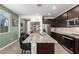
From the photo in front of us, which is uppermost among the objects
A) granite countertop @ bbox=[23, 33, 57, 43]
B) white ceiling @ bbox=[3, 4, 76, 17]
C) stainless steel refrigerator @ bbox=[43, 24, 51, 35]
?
white ceiling @ bbox=[3, 4, 76, 17]

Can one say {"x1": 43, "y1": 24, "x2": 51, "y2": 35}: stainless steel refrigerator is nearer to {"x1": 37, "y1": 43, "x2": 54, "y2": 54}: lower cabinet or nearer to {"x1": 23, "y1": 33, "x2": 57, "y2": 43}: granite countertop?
{"x1": 23, "y1": 33, "x2": 57, "y2": 43}: granite countertop

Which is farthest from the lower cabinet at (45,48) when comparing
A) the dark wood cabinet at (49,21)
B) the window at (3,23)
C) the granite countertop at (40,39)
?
the dark wood cabinet at (49,21)

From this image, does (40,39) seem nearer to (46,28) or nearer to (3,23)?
(3,23)

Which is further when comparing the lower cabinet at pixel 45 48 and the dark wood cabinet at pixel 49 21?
the dark wood cabinet at pixel 49 21

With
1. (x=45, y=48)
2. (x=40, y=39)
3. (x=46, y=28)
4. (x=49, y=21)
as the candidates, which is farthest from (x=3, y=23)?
(x=49, y=21)

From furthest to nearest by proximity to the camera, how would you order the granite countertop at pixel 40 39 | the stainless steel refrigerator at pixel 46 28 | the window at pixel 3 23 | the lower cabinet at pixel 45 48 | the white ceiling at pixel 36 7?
the stainless steel refrigerator at pixel 46 28 < the window at pixel 3 23 < the white ceiling at pixel 36 7 < the lower cabinet at pixel 45 48 < the granite countertop at pixel 40 39

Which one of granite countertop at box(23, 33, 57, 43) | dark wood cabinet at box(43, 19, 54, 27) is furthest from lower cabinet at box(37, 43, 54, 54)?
dark wood cabinet at box(43, 19, 54, 27)

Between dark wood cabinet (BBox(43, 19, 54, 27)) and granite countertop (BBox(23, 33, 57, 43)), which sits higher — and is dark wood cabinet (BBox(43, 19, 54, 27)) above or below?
above

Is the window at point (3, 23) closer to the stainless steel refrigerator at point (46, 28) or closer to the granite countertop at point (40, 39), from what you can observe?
the granite countertop at point (40, 39)

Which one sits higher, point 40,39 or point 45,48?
point 40,39

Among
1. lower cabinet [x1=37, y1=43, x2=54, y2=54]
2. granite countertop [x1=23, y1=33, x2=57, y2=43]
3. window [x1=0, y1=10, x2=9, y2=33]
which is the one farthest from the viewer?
window [x1=0, y1=10, x2=9, y2=33]
